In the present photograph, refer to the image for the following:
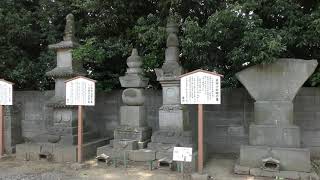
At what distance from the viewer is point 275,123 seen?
741 cm

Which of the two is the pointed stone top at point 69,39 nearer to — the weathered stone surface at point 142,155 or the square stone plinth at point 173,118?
the square stone plinth at point 173,118

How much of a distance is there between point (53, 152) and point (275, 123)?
19.3 feet

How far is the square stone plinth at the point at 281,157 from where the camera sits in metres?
6.96

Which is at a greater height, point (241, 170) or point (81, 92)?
point (81, 92)

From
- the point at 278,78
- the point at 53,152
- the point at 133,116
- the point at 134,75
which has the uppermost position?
the point at 134,75

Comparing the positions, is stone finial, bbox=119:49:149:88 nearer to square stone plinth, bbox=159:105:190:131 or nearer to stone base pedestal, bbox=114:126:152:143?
square stone plinth, bbox=159:105:190:131

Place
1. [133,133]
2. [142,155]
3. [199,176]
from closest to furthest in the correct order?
[199,176], [142,155], [133,133]

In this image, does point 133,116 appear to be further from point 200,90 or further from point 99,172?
point 200,90

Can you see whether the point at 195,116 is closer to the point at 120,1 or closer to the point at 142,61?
the point at 142,61

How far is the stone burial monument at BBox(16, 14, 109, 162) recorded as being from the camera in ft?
29.2

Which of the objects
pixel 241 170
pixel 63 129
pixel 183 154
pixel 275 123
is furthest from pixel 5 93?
pixel 275 123

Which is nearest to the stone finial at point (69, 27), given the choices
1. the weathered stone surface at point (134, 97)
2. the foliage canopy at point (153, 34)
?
the foliage canopy at point (153, 34)

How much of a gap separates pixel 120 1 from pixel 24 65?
162 inches

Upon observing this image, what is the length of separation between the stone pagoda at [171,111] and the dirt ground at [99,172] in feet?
2.36
